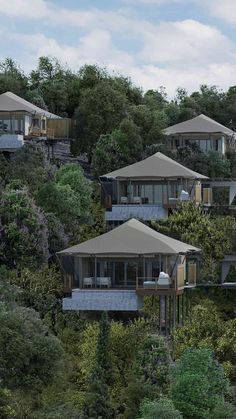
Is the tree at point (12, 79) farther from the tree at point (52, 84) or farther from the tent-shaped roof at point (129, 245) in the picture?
the tent-shaped roof at point (129, 245)

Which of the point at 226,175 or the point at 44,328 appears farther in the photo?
the point at 226,175

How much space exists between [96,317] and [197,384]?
801cm

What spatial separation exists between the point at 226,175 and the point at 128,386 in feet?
78.8

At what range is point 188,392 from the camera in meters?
25.7

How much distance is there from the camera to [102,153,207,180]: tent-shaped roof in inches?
1703

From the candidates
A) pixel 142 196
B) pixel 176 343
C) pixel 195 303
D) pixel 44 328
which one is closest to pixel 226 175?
pixel 142 196

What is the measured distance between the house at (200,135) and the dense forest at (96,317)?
0.92 m

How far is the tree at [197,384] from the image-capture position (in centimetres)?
2562

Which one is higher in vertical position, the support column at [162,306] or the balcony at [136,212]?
the balcony at [136,212]

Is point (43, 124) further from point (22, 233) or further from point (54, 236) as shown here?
point (22, 233)

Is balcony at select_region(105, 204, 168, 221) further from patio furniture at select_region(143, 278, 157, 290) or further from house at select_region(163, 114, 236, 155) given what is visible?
house at select_region(163, 114, 236, 155)

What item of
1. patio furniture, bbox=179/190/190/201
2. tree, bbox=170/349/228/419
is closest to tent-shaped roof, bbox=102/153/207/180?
patio furniture, bbox=179/190/190/201

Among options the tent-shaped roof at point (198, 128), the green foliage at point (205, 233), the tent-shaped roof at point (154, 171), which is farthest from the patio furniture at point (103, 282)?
the tent-shaped roof at point (198, 128)

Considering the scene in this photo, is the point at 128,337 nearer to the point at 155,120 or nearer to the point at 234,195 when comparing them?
the point at 234,195
